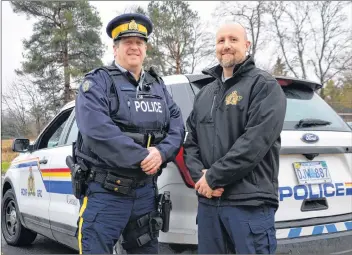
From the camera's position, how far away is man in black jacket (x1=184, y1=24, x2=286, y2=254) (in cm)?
209

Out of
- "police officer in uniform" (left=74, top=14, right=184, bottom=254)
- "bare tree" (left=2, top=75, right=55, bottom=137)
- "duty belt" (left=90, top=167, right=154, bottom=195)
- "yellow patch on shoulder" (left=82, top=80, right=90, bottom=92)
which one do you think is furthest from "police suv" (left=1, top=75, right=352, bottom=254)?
"bare tree" (left=2, top=75, right=55, bottom=137)

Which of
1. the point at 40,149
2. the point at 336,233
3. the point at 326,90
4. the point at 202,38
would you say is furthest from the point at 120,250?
the point at 326,90

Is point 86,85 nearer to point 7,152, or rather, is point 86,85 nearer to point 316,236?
point 316,236

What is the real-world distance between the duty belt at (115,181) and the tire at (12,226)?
2762mm

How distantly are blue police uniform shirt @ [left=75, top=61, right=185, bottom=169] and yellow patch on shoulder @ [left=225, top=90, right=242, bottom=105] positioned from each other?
426 mm

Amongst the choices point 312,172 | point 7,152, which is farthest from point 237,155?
point 7,152

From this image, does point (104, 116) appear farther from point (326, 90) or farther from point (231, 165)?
point (326, 90)

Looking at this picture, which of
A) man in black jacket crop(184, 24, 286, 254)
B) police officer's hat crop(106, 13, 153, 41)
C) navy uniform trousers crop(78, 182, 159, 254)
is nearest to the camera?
man in black jacket crop(184, 24, 286, 254)

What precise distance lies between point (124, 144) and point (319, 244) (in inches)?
54.8

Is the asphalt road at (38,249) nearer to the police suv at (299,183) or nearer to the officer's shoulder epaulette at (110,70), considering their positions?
the police suv at (299,183)

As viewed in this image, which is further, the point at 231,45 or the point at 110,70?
the point at 110,70

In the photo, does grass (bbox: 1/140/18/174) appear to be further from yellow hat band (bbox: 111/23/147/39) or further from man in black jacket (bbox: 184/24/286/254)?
man in black jacket (bbox: 184/24/286/254)

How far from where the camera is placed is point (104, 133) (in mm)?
2213

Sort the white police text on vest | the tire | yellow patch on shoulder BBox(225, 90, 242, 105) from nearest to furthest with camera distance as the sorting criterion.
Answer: yellow patch on shoulder BBox(225, 90, 242, 105) < the white police text on vest < the tire
